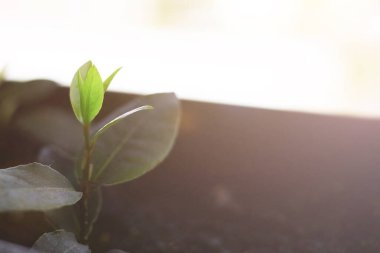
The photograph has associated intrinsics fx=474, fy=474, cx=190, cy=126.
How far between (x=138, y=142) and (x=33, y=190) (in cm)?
16

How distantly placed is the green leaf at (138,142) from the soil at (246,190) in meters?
0.10

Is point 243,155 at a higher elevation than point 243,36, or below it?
below

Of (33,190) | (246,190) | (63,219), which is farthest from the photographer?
(246,190)

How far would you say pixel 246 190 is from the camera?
0.66 m

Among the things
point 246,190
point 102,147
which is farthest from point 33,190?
point 246,190

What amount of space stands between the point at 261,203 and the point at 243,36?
329 mm

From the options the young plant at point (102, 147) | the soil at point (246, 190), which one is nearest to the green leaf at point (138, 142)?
the young plant at point (102, 147)

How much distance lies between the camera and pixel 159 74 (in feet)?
2.76

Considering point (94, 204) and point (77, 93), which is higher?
point (77, 93)

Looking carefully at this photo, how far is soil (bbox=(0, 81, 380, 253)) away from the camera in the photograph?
56 centimetres

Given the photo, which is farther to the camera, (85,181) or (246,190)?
(246,190)

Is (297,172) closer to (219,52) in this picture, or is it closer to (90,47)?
(219,52)

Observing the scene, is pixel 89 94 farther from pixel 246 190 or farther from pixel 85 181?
pixel 246 190

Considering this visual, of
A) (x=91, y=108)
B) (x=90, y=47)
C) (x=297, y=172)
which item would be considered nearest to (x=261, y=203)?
(x=297, y=172)
